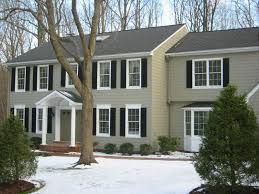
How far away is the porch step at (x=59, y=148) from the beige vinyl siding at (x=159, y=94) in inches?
182

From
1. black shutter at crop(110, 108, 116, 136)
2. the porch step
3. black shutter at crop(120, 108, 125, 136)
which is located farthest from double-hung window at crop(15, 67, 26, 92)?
black shutter at crop(120, 108, 125, 136)

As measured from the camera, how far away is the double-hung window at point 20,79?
31356mm

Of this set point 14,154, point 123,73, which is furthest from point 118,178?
point 123,73

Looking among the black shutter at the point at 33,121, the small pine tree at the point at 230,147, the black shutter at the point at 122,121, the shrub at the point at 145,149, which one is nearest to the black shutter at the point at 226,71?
the shrub at the point at 145,149

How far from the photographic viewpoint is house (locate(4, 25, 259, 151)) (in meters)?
25.2

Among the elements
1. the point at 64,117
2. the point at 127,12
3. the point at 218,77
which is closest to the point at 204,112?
the point at 218,77

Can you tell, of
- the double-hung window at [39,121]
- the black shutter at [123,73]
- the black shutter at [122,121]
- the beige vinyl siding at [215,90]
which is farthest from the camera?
the double-hung window at [39,121]

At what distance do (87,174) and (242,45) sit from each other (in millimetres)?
12762

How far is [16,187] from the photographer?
1245cm

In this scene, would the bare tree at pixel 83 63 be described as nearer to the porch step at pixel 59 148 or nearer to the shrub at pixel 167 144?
the shrub at pixel 167 144

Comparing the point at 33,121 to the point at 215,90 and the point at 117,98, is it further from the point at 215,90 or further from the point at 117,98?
the point at 215,90

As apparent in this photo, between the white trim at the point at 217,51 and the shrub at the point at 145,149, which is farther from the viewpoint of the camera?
the shrub at the point at 145,149

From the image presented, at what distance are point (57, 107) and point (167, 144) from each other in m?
8.05

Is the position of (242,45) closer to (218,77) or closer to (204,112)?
(218,77)
